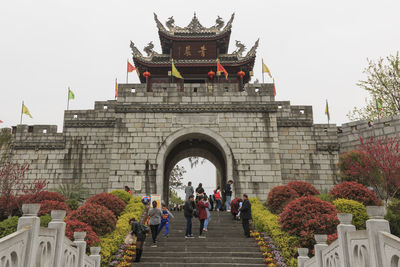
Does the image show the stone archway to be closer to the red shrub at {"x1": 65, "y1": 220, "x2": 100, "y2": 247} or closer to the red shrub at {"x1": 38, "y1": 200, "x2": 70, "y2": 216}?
the red shrub at {"x1": 38, "y1": 200, "x2": 70, "y2": 216}

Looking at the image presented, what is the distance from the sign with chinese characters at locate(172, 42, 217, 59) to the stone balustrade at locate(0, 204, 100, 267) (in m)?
18.8

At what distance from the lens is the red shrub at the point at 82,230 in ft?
26.5

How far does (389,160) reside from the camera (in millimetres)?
13500

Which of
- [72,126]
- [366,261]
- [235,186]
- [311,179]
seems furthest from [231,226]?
[72,126]

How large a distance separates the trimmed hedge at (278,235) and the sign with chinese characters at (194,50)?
1384 cm

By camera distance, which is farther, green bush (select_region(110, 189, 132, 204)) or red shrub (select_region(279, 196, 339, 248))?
green bush (select_region(110, 189, 132, 204))

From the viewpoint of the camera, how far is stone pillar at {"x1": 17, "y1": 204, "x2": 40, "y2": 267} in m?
4.14

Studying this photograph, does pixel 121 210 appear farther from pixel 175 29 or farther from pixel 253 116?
pixel 175 29

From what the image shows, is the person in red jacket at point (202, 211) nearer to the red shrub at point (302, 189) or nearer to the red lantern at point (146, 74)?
the red shrub at point (302, 189)

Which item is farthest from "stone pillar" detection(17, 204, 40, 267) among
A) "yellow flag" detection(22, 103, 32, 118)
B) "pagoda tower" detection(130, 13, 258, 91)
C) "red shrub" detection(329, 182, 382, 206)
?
"pagoda tower" detection(130, 13, 258, 91)

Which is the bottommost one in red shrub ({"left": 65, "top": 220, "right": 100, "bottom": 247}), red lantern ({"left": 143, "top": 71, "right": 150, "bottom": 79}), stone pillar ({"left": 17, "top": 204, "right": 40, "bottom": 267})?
red shrub ({"left": 65, "top": 220, "right": 100, "bottom": 247})

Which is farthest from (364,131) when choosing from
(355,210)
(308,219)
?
(308,219)

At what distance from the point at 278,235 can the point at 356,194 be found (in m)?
4.13

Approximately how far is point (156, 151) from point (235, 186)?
4088mm
